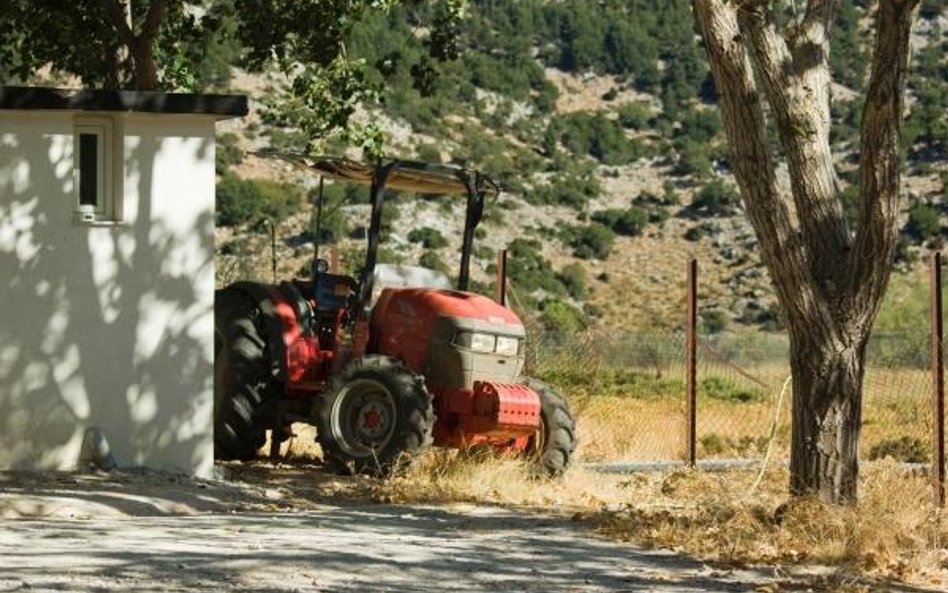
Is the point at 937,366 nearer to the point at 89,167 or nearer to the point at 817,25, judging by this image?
the point at 817,25

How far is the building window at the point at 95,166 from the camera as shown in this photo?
17.0 meters

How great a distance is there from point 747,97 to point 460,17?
926 centimetres

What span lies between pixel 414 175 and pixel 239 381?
2293 millimetres

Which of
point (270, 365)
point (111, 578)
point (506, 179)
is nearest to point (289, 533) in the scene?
point (111, 578)

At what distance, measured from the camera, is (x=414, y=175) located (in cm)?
1886

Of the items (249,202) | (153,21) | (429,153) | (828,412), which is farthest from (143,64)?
(429,153)

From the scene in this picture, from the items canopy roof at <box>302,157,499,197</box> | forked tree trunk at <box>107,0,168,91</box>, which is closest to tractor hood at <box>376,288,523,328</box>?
canopy roof at <box>302,157,499,197</box>

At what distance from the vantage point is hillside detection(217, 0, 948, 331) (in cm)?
5356

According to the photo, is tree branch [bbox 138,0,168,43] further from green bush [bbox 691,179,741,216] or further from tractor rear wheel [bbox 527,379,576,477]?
green bush [bbox 691,179,741,216]

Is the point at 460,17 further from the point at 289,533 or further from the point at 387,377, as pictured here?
the point at 289,533

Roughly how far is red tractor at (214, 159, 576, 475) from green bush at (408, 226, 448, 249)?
1319 inches

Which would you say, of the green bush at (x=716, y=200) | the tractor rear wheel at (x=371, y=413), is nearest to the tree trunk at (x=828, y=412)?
the tractor rear wheel at (x=371, y=413)

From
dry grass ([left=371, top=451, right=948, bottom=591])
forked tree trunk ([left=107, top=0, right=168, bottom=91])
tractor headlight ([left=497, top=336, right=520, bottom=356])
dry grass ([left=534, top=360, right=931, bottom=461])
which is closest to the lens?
dry grass ([left=371, top=451, right=948, bottom=591])

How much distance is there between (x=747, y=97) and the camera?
46.8 ft
